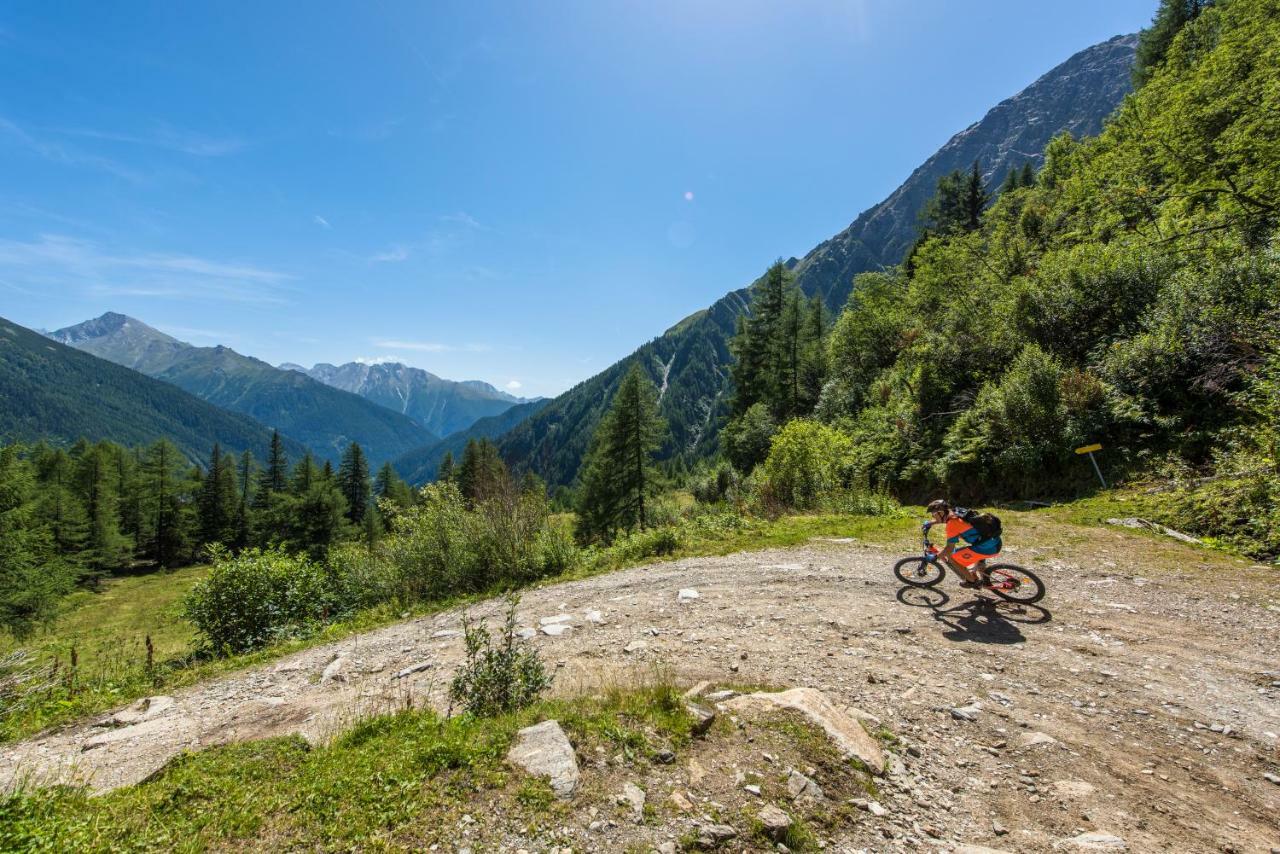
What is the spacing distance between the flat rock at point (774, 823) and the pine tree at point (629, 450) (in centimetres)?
3014

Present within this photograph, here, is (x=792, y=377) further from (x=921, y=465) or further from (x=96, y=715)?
(x=96, y=715)

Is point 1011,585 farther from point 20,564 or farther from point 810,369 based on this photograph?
point 20,564

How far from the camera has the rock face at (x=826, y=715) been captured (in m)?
4.27

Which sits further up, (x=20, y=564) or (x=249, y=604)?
(x=249, y=604)

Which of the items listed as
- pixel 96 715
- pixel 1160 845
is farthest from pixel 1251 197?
pixel 96 715

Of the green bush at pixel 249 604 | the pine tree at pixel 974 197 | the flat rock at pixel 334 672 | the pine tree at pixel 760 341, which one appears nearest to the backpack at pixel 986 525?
the flat rock at pixel 334 672

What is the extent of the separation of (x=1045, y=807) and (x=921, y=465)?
54.9ft

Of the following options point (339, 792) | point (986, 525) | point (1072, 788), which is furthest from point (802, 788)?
point (986, 525)

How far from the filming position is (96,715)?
7.29 meters

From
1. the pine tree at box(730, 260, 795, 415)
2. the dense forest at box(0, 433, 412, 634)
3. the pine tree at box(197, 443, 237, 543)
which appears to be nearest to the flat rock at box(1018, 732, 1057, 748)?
the pine tree at box(730, 260, 795, 415)

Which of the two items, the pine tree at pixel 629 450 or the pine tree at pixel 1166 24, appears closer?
the pine tree at pixel 629 450

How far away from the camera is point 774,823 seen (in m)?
3.38

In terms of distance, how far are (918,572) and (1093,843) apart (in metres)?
6.03

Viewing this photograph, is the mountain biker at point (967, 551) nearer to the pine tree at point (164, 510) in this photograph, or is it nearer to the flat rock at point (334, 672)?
the flat rock at point (334, 672)
